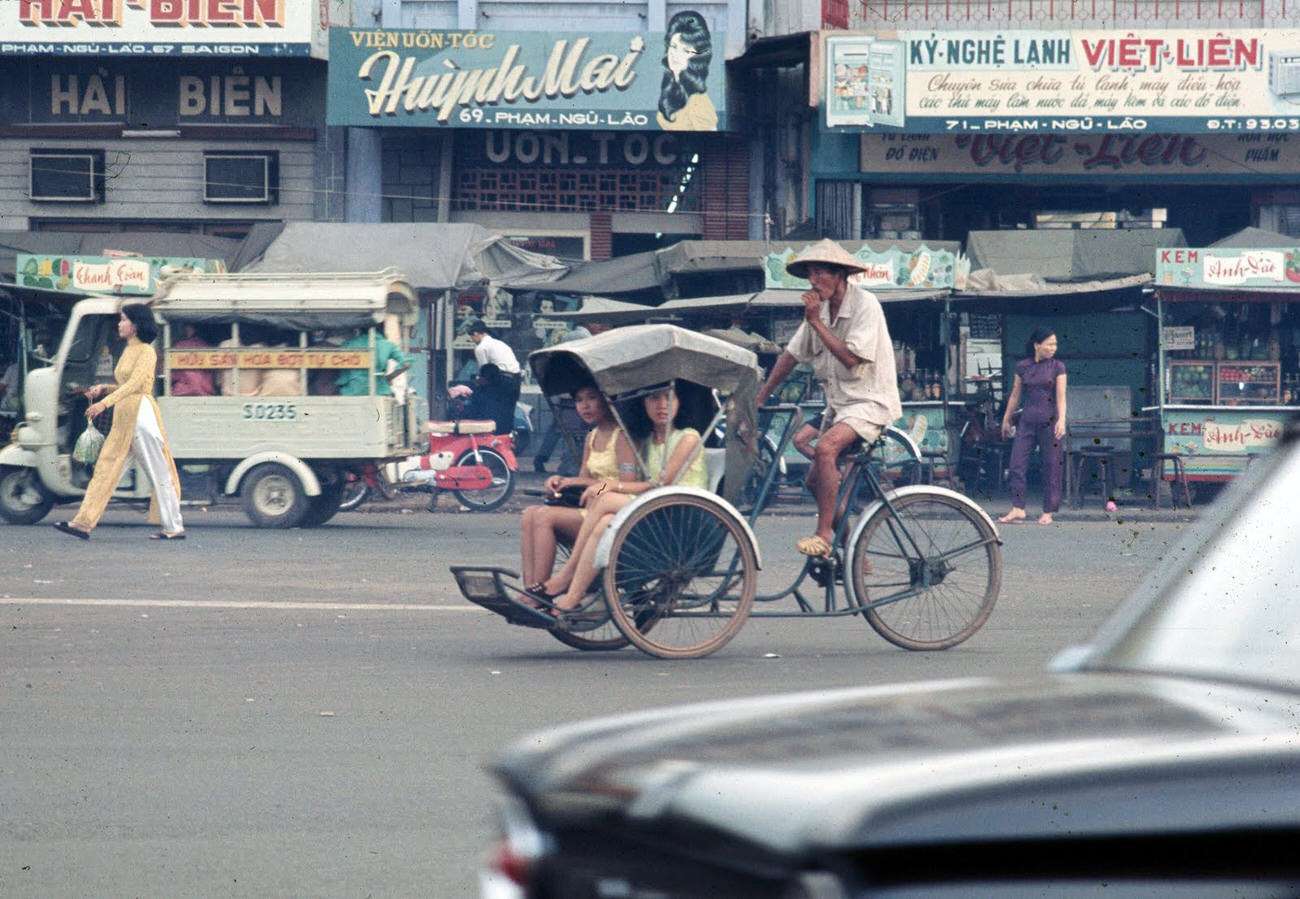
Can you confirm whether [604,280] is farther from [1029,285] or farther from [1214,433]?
[1214,433]

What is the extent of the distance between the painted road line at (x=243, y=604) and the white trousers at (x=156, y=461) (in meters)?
3.63

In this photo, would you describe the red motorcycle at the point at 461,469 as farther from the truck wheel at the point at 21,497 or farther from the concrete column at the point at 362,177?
the concrete column at the point at 362,177

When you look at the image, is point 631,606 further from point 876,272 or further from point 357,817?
point 876,272

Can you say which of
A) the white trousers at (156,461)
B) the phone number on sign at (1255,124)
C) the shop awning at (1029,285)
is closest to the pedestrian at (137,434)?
the white trousers at (156,461)

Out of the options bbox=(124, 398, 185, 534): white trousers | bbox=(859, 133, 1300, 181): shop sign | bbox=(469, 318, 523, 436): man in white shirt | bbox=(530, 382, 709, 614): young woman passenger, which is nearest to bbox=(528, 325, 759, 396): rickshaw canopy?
bbox=(530, 382, 709, 614): young woman passenger

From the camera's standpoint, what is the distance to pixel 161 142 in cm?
2473

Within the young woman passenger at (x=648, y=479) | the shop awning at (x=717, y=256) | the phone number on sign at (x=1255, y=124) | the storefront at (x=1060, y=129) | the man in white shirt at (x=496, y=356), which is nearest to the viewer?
the young woman passenger at (x=648, y=479)

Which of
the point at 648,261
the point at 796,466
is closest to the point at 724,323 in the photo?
the point at 648,261

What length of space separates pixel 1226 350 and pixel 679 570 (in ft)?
43.2

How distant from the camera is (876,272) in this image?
19.4m

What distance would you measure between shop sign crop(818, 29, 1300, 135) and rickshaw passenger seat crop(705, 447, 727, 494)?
1380 cm

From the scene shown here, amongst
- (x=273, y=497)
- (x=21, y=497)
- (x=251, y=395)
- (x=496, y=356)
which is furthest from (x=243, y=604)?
(x=496, y=356)

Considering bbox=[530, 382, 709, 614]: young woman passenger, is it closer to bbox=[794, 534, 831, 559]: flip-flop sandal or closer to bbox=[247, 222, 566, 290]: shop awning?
bbox=[794, 534, 831, 559]: flip-flop sandal

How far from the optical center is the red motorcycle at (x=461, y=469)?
57.6 ft
